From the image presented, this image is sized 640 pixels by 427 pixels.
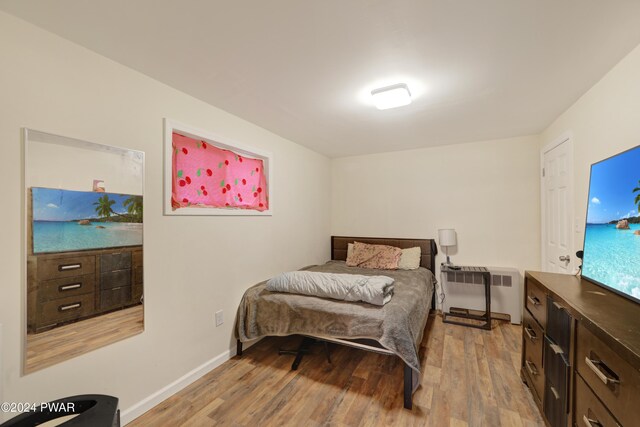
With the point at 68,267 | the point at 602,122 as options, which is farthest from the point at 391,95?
the point at 68,267

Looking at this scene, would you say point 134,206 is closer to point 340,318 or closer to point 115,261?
point 115,261

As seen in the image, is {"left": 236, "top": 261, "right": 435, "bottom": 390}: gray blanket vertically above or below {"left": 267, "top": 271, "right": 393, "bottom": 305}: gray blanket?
below

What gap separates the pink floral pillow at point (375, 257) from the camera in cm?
360

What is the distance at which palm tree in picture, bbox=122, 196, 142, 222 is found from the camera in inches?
68.7

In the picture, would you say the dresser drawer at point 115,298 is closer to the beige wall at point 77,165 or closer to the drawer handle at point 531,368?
the beige wall at point 77,165

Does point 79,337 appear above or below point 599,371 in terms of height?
below

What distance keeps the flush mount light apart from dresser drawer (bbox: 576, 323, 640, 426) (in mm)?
1707

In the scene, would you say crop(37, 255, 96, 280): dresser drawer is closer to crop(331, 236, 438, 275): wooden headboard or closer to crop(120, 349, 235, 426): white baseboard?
crop(120, 349, 235, 426): white baseboard

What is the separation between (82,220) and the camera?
1529mm

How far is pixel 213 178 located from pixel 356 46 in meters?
1.63

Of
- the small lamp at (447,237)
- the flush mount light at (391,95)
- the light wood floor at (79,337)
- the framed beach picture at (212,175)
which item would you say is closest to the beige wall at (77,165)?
the framed beach picture at (212,175)

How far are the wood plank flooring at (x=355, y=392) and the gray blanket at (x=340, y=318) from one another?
254 mm

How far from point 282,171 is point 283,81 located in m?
1.42

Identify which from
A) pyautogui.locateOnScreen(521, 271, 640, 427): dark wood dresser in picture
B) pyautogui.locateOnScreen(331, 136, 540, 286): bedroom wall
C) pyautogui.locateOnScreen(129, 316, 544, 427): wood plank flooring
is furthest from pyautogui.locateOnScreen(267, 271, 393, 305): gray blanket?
pyautogui.locateOnScreen(331, 136, 540, 286): bedroom wall
